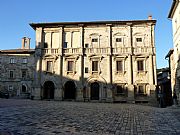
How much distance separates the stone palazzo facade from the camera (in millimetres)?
29703

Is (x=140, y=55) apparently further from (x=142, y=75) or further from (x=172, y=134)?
(x=172, y=134)

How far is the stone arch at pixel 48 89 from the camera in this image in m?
32.0

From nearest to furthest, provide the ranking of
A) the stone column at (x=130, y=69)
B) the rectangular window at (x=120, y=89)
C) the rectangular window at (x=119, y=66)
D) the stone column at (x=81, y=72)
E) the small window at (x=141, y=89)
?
the stone column at (x=130, y=69) → the small window at (x=141, y=89) → the rectangular window at (x=120, y=89) → the stone column at (x=81, y=72) → the rectangular window at (x=119, y=66)

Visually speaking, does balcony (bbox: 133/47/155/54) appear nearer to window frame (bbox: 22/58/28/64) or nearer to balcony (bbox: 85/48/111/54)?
balcony (bbox: 85/48/111/54)

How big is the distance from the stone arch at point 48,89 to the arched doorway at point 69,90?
7.19ft

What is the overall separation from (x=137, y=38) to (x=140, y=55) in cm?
282

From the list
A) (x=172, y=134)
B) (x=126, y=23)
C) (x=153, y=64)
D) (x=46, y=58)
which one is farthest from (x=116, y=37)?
(x=172, y=134)

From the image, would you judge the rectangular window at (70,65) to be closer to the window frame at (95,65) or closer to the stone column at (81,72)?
the stone column at (81,72)

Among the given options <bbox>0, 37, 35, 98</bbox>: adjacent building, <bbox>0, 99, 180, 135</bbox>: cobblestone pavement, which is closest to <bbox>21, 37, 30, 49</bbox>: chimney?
<bbox>0, 37, 35, 98</bbox>: adjacent building

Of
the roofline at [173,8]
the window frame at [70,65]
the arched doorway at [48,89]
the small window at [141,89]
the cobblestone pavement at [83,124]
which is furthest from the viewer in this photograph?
the arched doorway at [48,89]

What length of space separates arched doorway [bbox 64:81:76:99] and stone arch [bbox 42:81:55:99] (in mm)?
2191

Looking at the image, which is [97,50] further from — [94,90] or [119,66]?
[94,90]

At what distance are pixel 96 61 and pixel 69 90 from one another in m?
6.11

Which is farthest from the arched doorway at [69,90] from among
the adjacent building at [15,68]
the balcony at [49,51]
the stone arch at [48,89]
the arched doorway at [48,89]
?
the adjacent building at [15,68]
